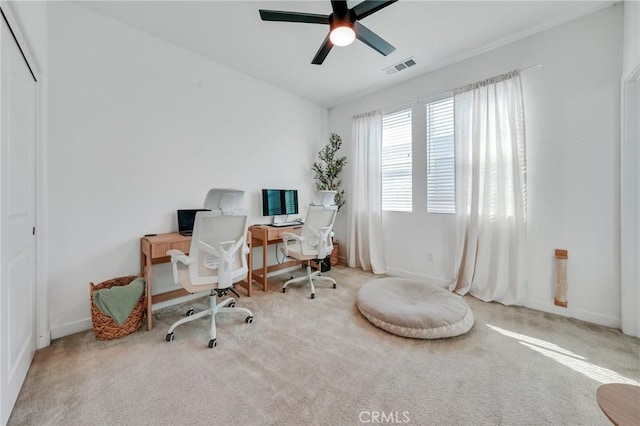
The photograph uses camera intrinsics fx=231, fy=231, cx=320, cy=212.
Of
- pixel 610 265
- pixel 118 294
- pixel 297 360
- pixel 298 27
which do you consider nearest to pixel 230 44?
pixel 298 27

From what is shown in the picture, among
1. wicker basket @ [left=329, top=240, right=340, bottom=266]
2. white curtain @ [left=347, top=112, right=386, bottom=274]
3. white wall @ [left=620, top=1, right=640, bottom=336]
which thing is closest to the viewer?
white wall @ [left=620, top=1, right=640, bottom=336]

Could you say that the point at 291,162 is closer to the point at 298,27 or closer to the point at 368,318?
the point at 298,27

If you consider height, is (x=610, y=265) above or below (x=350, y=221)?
below

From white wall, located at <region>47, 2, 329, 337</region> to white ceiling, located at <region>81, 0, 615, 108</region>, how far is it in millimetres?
260

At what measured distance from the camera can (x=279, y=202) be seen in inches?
138

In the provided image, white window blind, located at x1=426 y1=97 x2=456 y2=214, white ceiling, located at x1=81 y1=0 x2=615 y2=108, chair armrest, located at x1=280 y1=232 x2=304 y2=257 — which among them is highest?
white ceiling, located at x1=81 y1=0 x2=615 y2=108

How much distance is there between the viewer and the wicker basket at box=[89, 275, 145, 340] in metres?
1.88

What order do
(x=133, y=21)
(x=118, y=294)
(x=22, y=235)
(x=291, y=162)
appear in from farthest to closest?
(x=291, y=162), (x=133, y=21), (x=118, y=294), (x=22, y=235)

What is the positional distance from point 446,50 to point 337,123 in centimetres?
197

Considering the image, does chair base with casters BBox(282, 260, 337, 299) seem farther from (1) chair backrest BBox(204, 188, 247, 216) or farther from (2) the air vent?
(2) the air vent

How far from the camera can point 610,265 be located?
2076 millimetres

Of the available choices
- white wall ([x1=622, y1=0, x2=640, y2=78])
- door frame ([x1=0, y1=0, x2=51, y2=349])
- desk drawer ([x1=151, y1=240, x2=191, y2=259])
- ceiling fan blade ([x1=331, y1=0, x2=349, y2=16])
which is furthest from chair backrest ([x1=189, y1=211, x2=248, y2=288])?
white wall ([x1=622, y1=0, x2=640, y2=78])

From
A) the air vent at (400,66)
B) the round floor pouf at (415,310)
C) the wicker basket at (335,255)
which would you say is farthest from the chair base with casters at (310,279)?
the air vent at (400,66)

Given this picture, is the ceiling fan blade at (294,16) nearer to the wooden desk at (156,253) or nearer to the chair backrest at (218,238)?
the chair backrest at (218,238)
